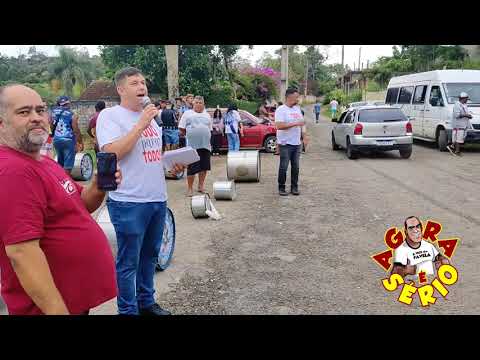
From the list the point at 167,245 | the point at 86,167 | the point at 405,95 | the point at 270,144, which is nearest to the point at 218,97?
the point at 405,95

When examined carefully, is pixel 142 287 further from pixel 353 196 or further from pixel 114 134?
pixel 353 196

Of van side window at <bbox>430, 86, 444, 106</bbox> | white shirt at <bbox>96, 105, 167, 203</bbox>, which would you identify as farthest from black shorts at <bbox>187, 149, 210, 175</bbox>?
van side window at <bbox>430, 86, 444, 106</bbox>

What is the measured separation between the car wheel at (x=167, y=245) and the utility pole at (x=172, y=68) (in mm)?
17349

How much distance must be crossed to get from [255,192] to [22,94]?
725cm

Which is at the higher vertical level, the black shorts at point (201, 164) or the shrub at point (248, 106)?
the shrub at point (248, 106)

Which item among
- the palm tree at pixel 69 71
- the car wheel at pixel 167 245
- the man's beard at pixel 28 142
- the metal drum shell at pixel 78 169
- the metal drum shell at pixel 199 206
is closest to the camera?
the man's beard at pixel 28 142

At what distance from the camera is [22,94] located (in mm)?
2076

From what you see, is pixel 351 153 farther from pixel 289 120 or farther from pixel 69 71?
pixel 69 71

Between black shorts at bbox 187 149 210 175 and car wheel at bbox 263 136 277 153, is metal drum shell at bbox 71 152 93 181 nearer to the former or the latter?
black shorts at bbox 187 149 210 175

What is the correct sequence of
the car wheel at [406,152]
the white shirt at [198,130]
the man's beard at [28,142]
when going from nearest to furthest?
the man's beard at [28,142]
the white shirt at [198,130]
the car wheel at [406,152]

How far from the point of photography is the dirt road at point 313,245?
13.8 feet

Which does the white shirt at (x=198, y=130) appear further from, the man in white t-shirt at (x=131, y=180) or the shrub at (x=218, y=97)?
the shrub at (x=218, y=97)

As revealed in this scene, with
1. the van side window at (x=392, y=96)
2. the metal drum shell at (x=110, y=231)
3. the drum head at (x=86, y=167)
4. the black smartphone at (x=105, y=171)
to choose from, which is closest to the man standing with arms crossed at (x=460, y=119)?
the van side window at (x=392, y=96)

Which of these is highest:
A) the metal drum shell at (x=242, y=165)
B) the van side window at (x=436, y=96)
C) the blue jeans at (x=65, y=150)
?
the van side window at (x=436, y=96)
